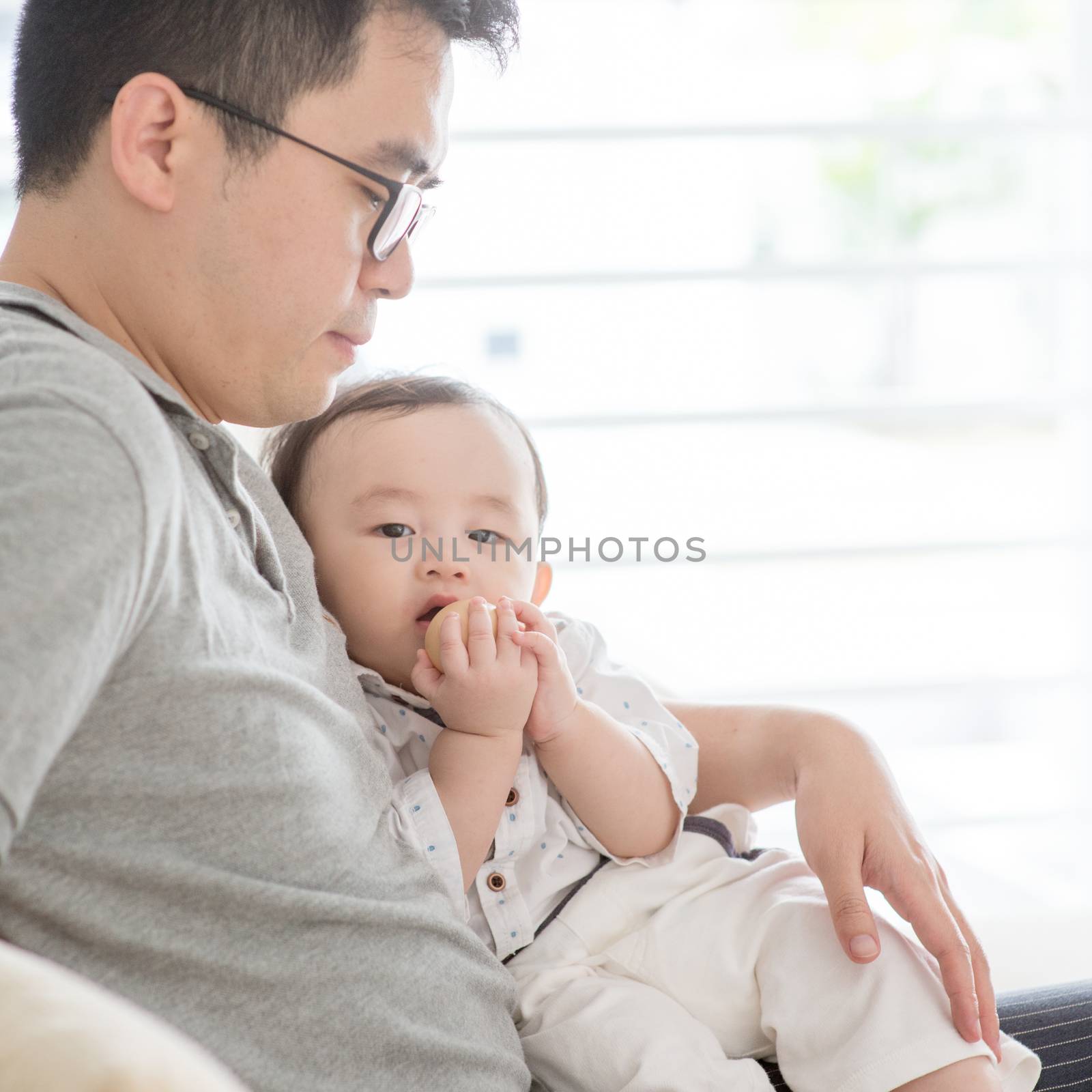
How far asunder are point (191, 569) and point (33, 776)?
0.21 m

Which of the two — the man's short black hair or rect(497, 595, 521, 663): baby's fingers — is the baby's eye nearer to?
rect(497, 595, 521, 663): baby's fingers

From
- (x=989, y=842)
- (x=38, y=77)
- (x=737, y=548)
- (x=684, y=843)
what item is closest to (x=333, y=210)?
(x=38, y=77)

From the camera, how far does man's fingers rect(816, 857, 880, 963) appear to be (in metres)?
1.10

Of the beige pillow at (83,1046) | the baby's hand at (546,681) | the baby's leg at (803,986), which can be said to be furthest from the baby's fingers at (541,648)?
the beige pillow at (83,1046)

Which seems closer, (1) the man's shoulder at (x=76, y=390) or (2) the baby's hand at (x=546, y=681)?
(1) the man's shoulder at (x=76, y=390)

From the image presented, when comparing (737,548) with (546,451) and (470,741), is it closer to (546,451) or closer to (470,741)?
(546,451)

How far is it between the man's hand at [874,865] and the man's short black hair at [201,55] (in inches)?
34.0

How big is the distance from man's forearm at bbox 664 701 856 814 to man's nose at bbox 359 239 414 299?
0.64 meters

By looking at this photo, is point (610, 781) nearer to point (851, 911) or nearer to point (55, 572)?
point (851, 911)

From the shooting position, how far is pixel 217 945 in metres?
0.86

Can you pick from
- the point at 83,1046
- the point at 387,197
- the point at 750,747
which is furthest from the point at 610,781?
the point at 83,1046

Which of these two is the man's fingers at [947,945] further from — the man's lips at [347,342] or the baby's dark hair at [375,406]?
the man's lips at [347,342]

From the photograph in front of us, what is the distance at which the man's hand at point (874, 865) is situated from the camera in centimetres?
110

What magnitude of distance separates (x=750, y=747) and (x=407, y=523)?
50 centimetres
